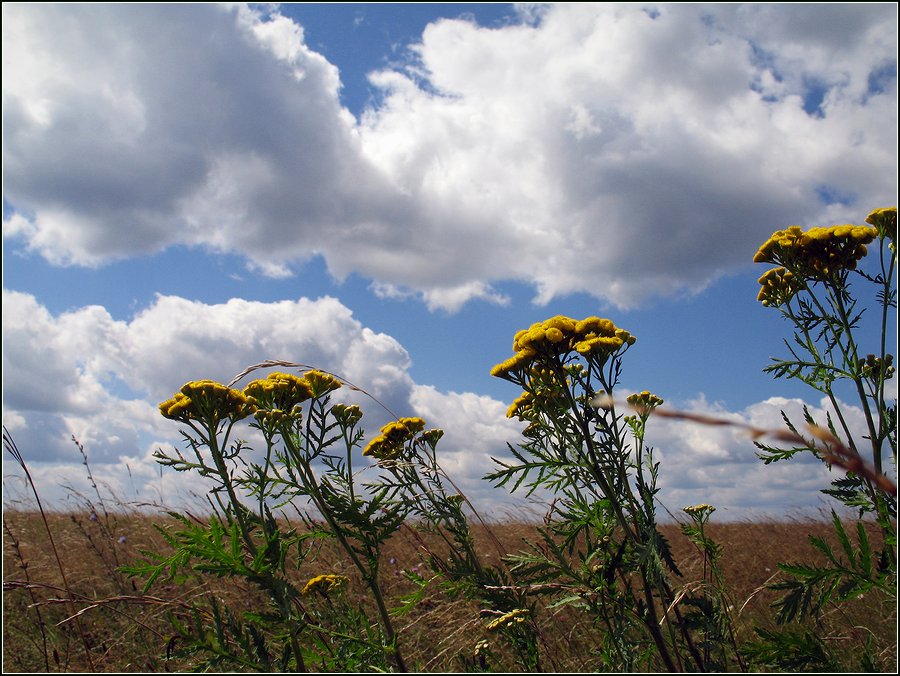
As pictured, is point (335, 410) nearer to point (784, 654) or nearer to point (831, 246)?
point (784, 654)

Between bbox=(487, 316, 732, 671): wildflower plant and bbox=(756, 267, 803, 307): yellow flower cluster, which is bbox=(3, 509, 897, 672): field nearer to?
bbox=(487, 316, 732, 671): wildflower plant

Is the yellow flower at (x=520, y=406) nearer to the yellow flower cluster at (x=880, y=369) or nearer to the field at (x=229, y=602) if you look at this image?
the field at (x=229, y=602)

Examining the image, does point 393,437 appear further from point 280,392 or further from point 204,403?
point 204,403

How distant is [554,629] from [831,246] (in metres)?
3.26

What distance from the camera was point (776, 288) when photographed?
3.72 m

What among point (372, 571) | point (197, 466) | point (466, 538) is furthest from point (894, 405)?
point (197, 466)

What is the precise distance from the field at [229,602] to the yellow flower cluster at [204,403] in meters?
0.71

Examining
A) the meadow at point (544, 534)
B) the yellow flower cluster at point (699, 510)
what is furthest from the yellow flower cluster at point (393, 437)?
the yellow flower cluster at point (699, 510)

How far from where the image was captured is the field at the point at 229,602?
11.9ft

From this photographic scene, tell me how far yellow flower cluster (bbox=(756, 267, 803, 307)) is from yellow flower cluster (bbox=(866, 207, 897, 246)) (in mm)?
517

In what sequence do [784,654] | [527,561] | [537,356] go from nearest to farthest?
1. [784,654]
2. [527,561]
3. [537,356]

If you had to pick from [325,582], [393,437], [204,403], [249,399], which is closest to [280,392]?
[249,399]

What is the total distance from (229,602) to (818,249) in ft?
18.5

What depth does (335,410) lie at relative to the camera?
3.28 meters
